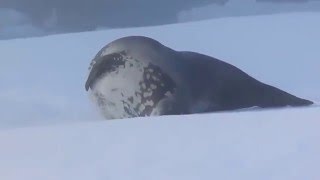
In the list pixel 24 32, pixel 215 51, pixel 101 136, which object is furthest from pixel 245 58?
pixel 24 32

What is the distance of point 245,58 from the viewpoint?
3.55ft

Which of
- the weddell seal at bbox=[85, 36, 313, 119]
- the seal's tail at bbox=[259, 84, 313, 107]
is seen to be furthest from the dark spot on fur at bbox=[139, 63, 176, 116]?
the seal's tail at bbox=[259, 84, 313, 107]

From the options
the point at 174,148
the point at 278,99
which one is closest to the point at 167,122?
the point at 174,148

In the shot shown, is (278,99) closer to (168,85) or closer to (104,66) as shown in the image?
(168,85)

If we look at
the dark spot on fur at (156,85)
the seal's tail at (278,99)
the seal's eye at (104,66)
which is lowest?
the seal's tail at (278,99)

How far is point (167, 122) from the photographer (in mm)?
1046

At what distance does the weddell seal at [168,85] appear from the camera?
106 centimetres

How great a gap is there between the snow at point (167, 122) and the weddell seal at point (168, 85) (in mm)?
15

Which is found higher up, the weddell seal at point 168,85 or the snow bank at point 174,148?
the weddell seal at point 168,85

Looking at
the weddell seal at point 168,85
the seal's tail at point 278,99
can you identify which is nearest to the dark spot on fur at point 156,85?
the weddell seal at point 168,85

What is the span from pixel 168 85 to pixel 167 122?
64mm

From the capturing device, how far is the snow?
3.33ft

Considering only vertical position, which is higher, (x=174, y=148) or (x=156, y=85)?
(x=156, y=85)

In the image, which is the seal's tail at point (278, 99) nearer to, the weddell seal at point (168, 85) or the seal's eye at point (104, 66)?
the weddell seal at point (168, 85)
